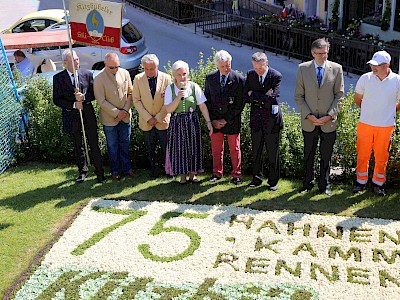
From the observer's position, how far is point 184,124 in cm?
824

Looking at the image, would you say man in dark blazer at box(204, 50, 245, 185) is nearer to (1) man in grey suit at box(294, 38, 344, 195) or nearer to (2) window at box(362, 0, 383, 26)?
(1) man in grey suit at box(294, 38, 344, 195)

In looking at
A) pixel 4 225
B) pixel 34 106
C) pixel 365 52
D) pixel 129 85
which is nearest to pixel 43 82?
pixel 34 106

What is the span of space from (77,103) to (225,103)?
2.14m

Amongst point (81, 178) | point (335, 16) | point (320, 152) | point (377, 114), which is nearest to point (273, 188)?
point (320, 152)

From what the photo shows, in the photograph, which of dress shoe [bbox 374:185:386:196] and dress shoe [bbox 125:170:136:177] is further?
dress shoe [bbox 125:170:136:177]

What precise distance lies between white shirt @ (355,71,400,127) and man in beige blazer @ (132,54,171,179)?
2798 mm

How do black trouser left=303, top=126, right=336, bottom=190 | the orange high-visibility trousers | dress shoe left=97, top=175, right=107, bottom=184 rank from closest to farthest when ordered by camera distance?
the orange high-visibility trousers < black trouser left=303, top=126, right=336, bottom=190 < dress shoe left=97, top=175, right=107, bottom=184

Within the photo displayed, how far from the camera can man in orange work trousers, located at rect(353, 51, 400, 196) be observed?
7.58m

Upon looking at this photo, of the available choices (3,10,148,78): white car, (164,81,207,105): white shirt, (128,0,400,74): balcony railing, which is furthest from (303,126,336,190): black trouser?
(3,10,148,78): white car

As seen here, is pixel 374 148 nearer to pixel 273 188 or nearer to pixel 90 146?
pixel 273 188

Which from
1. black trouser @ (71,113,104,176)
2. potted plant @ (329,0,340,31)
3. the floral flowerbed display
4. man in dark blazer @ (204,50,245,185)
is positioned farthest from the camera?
potted plant @ (329,0,340,31)

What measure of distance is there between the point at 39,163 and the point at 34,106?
0.98 meters

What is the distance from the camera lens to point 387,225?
729 cm

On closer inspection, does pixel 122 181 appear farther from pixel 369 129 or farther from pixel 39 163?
pixel 369 129
